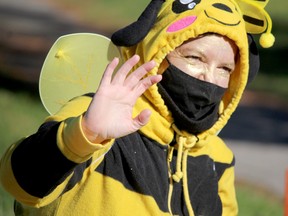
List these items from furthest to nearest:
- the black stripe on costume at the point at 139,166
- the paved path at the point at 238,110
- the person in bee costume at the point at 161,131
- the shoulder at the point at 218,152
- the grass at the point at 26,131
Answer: the paved path at the point at 238,110
the grass at the point at 26,131
the shoulder at the point at 218,152
the black stripe on costume at the point at 139,166
the person in bee costume at the point at 161,131

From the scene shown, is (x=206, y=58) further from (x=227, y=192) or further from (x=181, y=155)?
(x=227, y=192)

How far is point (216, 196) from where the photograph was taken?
14.7 ft

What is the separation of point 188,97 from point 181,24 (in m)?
0.31

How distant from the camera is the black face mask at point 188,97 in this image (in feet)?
13.6

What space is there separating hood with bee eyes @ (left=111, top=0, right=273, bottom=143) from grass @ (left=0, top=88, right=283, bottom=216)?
2.09 m

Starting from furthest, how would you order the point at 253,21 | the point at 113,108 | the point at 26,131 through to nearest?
1. the point at 26,131
2. the point at 253,21
3. the point at 113,108

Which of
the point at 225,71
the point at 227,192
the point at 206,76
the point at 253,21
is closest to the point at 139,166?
the point at 206,76

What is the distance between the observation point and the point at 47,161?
3541 mm

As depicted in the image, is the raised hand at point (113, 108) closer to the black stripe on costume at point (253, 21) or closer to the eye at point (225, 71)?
the eye at point (225, 71)

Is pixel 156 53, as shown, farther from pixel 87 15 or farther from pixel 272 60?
pixel 87 15

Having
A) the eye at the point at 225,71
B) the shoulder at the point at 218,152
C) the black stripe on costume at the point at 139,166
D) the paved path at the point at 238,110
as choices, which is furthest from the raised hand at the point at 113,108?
the paved path at the point at 238,110

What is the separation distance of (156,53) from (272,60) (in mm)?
9609

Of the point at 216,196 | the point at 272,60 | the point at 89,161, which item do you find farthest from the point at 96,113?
the point at 272,60

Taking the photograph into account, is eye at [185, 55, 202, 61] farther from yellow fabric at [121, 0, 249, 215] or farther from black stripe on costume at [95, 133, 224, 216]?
black stripe on costume at [95, 133, 224, 216]
